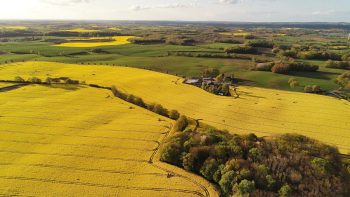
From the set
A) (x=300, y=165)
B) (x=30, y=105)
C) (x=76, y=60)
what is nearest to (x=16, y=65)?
(x=76, y=60)

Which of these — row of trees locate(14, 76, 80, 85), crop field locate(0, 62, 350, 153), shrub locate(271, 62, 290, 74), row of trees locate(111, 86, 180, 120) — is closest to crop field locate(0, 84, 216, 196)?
row of trees locate(111, 86, 180, 120)

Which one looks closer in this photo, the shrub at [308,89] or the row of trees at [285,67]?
the shrub at [308,89]

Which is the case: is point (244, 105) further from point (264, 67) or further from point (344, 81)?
point (264, 67)

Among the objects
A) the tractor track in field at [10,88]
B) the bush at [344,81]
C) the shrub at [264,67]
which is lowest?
the tractor track in field at [10,88]

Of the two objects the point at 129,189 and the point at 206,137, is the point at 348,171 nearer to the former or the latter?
the point at 206,137

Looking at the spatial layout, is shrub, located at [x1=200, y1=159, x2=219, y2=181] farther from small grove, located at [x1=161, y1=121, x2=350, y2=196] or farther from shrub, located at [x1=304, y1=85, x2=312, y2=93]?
shrub, located at [x1=304, y1=85, x2=312, y2=93]

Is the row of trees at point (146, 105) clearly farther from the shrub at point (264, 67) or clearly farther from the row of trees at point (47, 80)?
the shrub at point (264, 67)

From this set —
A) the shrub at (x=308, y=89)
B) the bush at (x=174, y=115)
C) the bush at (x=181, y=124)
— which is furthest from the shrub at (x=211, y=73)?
the bush at (x=181, y=124)
